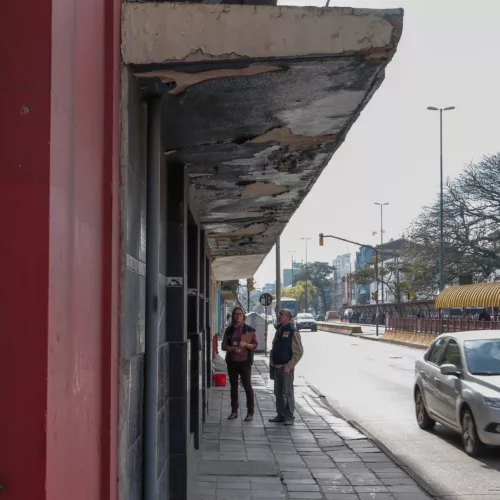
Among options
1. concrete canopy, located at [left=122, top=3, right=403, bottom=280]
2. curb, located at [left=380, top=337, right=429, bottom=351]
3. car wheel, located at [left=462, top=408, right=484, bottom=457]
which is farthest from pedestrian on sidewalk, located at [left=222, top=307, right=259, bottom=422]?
curb, located at [left=380, top=337, right=429, bottom=351]

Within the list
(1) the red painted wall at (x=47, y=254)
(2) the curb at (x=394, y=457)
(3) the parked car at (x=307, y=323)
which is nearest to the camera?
(1) the red painted wall at (x=47, y=254)

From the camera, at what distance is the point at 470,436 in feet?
29.5

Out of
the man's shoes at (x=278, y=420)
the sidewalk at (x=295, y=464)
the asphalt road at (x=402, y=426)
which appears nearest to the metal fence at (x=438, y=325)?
the asphalt road at (x=402, y=426)

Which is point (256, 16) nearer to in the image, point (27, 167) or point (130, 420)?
point (27, 167)

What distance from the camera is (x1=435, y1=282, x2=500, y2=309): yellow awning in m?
31.4

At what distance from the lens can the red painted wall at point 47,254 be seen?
2465 millimetres

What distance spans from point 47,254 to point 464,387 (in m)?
7.62

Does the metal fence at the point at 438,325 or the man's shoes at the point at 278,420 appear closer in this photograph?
the man's shoes at the point at 278,420

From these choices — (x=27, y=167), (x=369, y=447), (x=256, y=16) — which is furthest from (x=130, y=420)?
(x=369, y=447)

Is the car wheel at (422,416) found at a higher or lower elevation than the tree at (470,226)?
lower

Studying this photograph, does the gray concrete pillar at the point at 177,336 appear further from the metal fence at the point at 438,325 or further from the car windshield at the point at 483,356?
the metal fence at the point at 438,325

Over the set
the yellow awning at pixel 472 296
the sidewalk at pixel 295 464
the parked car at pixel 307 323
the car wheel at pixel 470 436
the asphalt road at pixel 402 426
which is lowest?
the parked car at pixel 307 323

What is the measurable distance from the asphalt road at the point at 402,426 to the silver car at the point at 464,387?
312 mm

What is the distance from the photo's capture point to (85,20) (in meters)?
3.20
